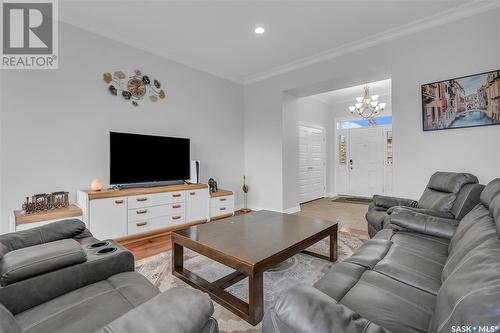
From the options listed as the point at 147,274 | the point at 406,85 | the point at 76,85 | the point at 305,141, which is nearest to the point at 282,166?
the point at 305,141

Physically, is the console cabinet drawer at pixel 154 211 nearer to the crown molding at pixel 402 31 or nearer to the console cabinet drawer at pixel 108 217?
the console cabinet drawer at pixel 108 217

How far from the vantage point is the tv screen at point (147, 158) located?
10.6ft

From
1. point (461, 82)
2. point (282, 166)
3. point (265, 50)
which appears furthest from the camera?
point (282, 166)

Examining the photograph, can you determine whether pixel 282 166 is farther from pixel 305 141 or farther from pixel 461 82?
pixel 461 82

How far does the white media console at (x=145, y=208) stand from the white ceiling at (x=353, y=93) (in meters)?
3.88

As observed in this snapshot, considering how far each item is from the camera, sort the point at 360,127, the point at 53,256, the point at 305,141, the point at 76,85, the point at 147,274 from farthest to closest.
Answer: the point at 360,127 < the point at 305,141 < the point at 76,85 < the point at 147,274 < the point at 53,256

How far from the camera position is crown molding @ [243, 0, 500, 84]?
2709 mm

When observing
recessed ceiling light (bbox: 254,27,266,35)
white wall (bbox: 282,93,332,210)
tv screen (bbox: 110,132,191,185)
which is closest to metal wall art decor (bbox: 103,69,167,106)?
tv screen (bbox: 110,132,191,185)

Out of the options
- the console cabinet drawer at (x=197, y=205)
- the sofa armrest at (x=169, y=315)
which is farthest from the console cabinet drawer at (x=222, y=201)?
the sofa armrest at (x=169, y=315)

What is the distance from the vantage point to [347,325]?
2.16 feet

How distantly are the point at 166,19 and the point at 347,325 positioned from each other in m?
3.51

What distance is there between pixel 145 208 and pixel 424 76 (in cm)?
414
